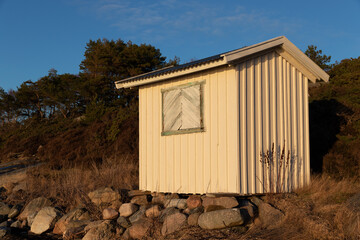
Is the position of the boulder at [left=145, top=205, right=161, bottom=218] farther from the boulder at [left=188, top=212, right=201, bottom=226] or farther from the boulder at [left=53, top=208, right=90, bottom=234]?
the boulder at [left=53, top=208, right=90, bottom=234]

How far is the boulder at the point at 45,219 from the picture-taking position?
9.45 m

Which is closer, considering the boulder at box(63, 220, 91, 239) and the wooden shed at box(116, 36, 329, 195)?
the wooden shed at box(116, 36, 329, 195)

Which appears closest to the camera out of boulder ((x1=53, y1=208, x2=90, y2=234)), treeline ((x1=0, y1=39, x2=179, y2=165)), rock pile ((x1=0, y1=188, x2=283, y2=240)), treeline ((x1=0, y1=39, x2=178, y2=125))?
rock pile ((x1=0, y1=188, x2=283, y2=240))

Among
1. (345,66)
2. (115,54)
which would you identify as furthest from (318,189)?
(115,54)

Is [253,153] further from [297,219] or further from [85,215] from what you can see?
[85,215]

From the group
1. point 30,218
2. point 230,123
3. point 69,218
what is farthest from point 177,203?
point 30,218

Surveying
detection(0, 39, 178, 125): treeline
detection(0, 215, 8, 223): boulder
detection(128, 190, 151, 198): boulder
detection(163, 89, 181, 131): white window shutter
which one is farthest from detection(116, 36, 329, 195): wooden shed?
detection(0, 39, 178, 125): treeline

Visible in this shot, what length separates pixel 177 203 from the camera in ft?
28.0

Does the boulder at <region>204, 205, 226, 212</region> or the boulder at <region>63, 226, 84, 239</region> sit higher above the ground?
the boulder at <region>204, 205, 226, 212</region>

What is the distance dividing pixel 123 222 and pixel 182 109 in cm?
277

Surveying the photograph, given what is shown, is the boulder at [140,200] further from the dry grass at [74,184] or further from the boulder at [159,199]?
the dry grass at [74,184]

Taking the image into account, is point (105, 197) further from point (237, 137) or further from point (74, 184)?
→ point (237, 137)

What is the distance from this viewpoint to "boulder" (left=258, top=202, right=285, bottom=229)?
6974 mm

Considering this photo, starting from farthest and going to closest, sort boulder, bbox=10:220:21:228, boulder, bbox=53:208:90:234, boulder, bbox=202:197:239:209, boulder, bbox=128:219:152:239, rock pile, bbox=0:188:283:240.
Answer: boulder, bbox=10:220:21:228, boulder, bbox=53:208:90:234, boulder, bbox=128:219:152:239, boulder, bbox=202:197:239:209, rock pile, bbox=0:188:283:240
